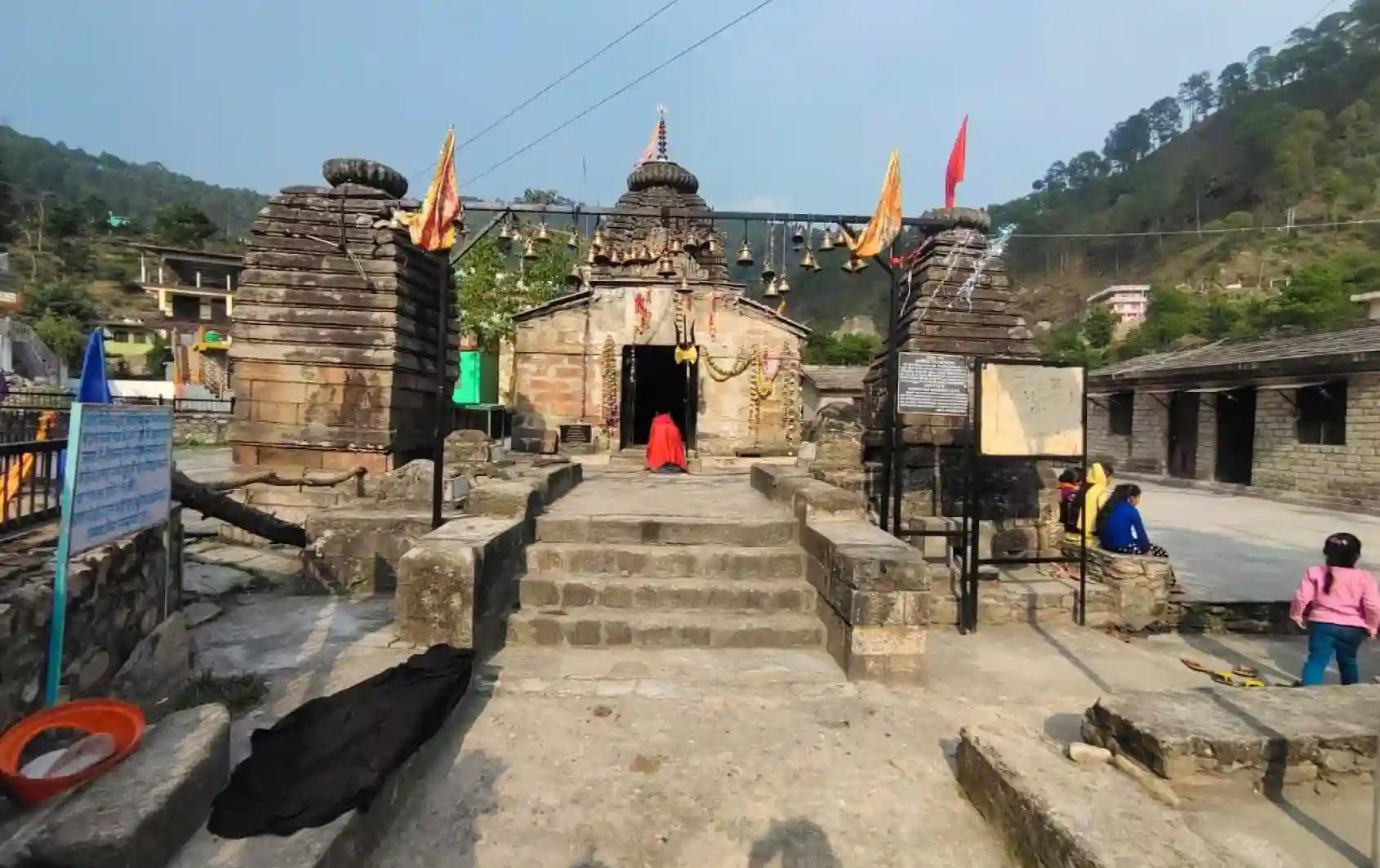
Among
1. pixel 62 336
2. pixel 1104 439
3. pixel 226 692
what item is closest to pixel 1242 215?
pixel 1104 439

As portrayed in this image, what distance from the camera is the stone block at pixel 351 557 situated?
6.98 meters

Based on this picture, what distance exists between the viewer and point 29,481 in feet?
13.9

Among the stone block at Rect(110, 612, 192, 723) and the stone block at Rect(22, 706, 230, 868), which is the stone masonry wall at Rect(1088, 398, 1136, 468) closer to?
the stone block at Rect(110, 612, 192, 723)

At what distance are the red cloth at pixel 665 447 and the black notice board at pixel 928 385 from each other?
6243 millimetres

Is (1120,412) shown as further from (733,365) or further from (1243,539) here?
(733,365)

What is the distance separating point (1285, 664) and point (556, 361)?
14.6m

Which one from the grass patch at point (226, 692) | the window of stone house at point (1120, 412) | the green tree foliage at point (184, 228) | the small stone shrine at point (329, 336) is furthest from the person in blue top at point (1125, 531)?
the green tree foliage at point (184, 228)

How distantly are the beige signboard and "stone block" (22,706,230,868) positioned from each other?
6402mm

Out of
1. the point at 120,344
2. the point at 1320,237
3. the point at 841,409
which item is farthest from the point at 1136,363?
the point at 120,344

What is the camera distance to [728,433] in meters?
17.9

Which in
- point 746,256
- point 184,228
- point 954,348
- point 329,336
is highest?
point 184,228

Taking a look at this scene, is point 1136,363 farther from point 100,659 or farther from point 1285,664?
point 100,659

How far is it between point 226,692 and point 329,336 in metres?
7.16

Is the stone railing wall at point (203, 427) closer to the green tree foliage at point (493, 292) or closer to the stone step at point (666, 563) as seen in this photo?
the green tree foliage at point (493, 292)
